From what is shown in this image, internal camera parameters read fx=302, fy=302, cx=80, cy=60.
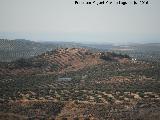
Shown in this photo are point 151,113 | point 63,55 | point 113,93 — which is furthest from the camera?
point 63,55

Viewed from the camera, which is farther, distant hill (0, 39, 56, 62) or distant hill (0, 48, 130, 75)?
distant hill (0, 39, 56, 62)

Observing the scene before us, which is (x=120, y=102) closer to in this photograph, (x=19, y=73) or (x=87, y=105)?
(x=87, y=105)

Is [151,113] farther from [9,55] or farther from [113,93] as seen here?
[9,55]

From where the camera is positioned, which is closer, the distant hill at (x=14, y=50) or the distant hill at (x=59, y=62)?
the distant hill at (x=59, y=62)

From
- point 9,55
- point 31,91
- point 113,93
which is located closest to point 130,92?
point 113,93

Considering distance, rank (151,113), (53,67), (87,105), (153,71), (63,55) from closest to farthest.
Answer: (151,113), (87,105), (153,71), (53,67), (63,55)

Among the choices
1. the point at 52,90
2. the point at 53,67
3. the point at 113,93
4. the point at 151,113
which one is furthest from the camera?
the point at 53,67

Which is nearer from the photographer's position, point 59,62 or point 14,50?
point 59,62

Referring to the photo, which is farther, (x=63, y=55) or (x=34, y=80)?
(x=63, y=55)

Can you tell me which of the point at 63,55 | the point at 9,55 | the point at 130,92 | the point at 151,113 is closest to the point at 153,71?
the point at 130,92
